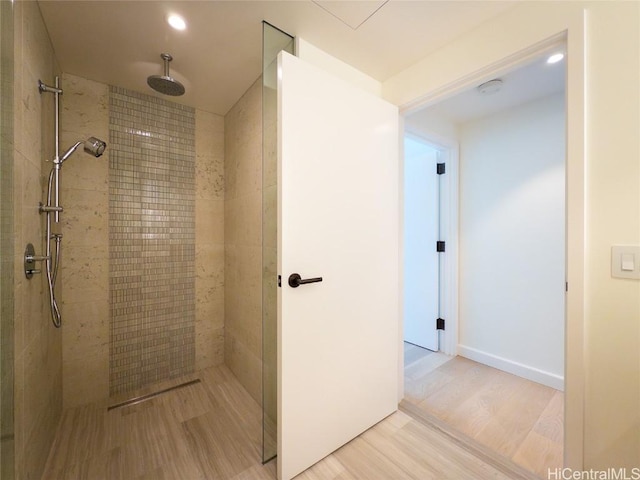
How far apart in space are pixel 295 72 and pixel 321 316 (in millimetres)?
1215

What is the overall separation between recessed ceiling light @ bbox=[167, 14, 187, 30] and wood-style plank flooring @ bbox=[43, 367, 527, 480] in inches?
87.1

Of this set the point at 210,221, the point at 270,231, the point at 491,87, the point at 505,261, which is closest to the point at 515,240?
the point at 505,261

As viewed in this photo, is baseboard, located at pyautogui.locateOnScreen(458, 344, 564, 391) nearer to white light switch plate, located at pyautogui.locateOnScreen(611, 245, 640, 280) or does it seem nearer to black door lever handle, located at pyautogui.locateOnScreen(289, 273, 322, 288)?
white light switch plate, located at pyautogui.locateOnScreen(611, 245, 640, 280)

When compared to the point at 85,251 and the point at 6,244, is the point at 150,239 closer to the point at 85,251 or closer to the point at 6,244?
the point at 85,251

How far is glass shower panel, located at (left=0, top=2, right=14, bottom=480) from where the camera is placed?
848mm

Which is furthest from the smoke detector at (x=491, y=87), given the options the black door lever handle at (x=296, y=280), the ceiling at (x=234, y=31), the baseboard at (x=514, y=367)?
the baseboard at (x=514, y=367)

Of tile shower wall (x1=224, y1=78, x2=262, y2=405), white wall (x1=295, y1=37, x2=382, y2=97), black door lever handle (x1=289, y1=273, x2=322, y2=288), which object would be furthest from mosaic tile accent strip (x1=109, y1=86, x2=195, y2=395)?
black door lever handle (x1=289, y1=273, x2=322, y2=288)

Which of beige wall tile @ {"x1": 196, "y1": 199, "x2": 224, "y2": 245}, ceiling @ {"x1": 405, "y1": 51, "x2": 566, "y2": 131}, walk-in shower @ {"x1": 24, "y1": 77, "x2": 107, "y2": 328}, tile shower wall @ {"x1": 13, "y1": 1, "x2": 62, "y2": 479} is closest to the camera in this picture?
tile shower wall @ {"x1": 13, "y1": 1, "x2": 62, "y2": 479}

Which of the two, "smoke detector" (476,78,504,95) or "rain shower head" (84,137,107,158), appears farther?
"smoke detector" (476,78,504,95)

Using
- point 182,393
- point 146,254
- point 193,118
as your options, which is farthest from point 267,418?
point 193,118

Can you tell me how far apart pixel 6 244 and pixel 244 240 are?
120 cm

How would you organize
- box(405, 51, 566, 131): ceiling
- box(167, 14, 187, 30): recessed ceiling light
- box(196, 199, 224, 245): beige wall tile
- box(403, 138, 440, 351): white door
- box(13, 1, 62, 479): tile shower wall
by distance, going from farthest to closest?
1. box(403, 138, 440, 351): white door
2. box(196, 199, 224, 245): beige wall tile
3. box(405, 51, 566, 131): ceiling
4. box(167, 14, 187, 30): recessed ceiling light
5. box(13, 1, 62, 479): tile shower wall

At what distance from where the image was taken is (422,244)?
274cm

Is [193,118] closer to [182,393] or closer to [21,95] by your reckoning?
[21,95]
